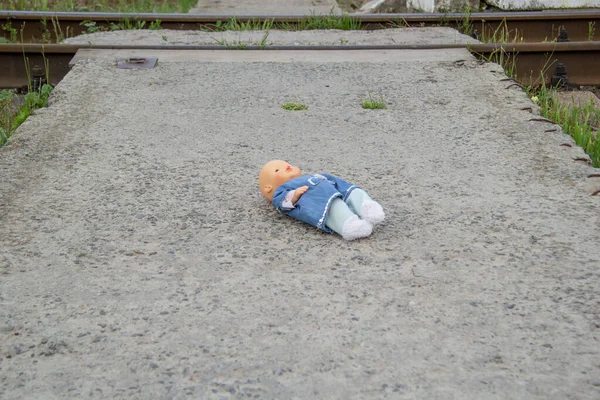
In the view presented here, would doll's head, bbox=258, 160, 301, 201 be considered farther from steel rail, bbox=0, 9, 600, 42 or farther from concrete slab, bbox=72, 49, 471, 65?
steel rail, bbox=0, 9, 600, 42

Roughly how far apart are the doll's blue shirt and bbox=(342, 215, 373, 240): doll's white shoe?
11cm

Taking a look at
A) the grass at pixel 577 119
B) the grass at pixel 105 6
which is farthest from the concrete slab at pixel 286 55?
the grass at pixel 105 6

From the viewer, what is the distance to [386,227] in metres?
3.31

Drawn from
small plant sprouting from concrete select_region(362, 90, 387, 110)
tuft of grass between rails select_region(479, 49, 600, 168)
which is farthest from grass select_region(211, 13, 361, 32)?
small plant sprouting from concrete select_region(362, 90, 387, 110)

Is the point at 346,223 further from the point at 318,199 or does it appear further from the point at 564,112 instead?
the point at 564,112

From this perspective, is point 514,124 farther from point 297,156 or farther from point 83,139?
point 83,139

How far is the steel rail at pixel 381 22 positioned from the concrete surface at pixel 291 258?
247cm

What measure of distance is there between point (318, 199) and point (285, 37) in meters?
3.97

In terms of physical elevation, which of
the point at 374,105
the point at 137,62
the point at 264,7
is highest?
the point at 264,7

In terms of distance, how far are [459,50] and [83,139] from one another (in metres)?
3.18

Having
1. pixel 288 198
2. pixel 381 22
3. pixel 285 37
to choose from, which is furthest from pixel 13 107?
pixel 381 22

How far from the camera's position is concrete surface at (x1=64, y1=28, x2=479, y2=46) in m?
6.64

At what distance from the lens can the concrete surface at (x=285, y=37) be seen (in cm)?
664

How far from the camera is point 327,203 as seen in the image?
3189mm
